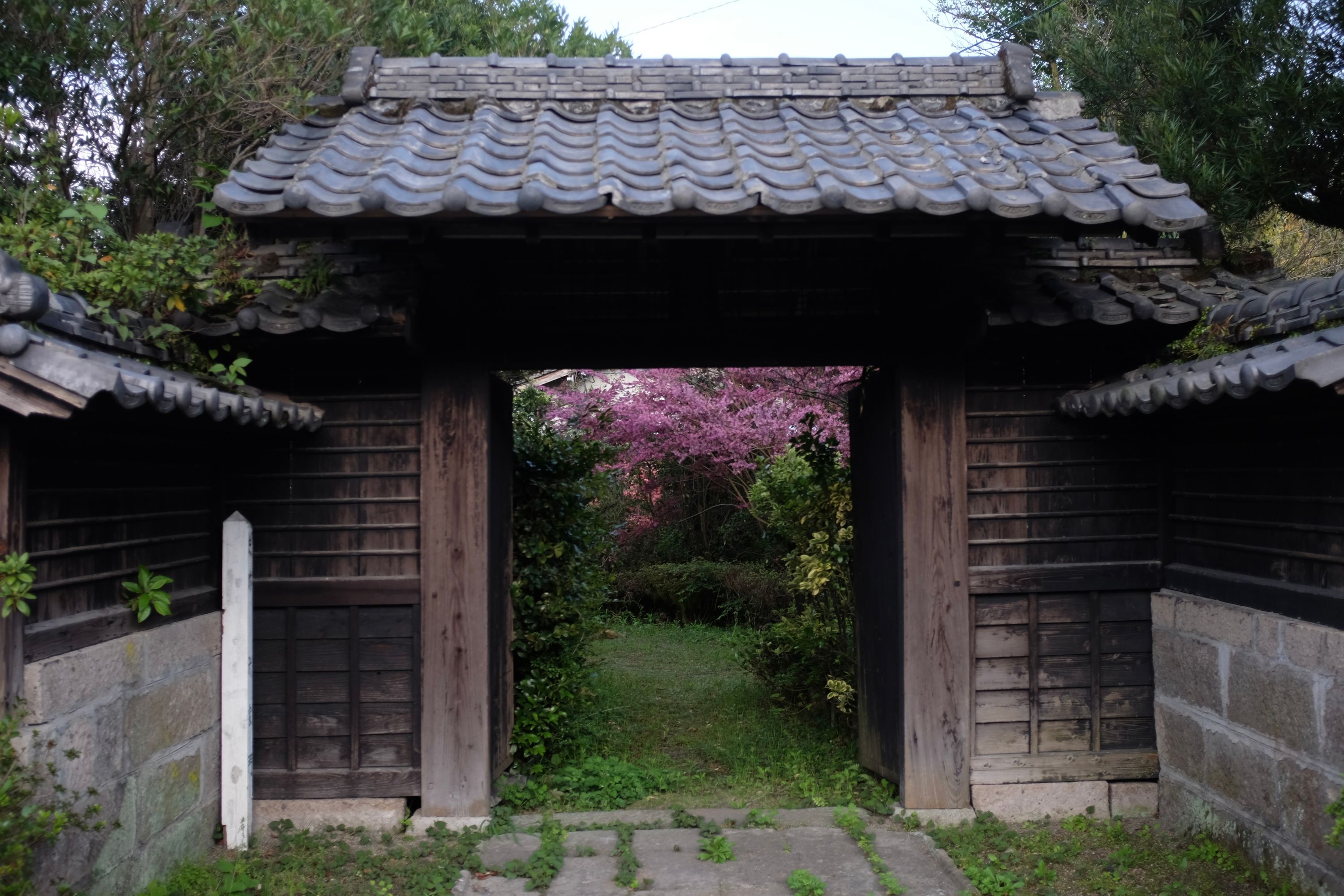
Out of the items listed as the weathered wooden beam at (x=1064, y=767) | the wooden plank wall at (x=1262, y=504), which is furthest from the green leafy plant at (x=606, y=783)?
the wooden plank wall at (x=1262, y=504)

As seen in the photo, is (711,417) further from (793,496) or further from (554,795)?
(554,795)

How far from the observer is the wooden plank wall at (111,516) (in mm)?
3641

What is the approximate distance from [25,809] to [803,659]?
6.09 m

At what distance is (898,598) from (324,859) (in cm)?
343

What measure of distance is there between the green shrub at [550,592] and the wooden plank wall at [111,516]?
2.31 meters

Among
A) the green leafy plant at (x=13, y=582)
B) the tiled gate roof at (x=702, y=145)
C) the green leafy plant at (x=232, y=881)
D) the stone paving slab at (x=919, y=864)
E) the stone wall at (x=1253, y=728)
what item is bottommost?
the stone paving slab at (x=919, y=864)

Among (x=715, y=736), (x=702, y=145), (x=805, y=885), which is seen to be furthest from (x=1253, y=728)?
(x=715, y=736)

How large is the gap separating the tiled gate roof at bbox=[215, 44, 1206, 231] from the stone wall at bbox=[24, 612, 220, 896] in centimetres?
203

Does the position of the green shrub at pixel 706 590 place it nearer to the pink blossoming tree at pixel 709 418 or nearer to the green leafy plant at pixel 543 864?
the pink blossoming tree at pixel 709 418

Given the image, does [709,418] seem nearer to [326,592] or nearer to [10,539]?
[326,592]

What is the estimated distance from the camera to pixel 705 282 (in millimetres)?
5332

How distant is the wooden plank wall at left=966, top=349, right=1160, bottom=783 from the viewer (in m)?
5.46

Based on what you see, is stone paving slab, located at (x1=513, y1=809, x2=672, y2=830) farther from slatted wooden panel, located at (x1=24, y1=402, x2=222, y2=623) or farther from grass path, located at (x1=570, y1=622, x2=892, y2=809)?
slatted wooden panel, located at (x1=24, y1=402, x2=222, y2=623)

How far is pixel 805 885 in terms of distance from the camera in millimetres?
4621
